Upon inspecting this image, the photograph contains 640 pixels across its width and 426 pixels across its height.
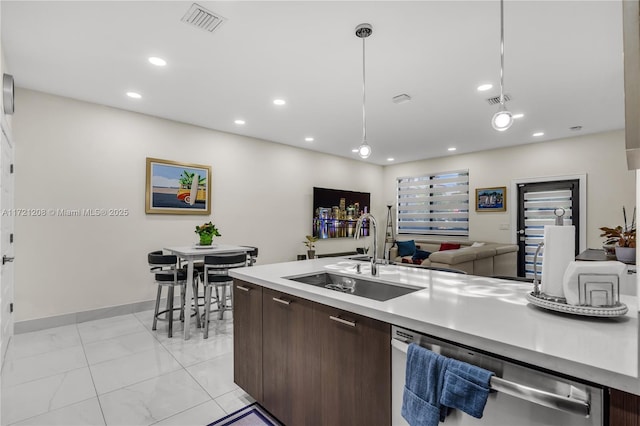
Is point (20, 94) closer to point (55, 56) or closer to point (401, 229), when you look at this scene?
point (55, 56)

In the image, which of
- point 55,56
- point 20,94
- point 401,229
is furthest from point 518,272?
point 20,94

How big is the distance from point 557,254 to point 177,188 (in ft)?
14.9

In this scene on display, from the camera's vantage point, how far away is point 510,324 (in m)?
1.08

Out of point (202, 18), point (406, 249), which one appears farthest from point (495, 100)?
point (406, 249)

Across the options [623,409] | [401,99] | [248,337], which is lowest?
[248,337]

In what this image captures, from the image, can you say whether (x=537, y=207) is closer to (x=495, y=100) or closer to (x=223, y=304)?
(x=495, y=100)

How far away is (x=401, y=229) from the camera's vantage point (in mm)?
7977

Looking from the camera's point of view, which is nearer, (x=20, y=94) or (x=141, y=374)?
(x=141, y=374)

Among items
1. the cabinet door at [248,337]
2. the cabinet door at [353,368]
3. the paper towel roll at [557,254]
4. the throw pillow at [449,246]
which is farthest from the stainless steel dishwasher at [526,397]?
the throw pillow at [449,246]

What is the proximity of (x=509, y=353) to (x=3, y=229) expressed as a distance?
3904 millimetres

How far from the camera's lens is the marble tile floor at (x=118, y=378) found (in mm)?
2018

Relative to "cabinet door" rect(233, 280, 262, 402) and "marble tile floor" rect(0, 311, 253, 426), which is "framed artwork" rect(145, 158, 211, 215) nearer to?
"marble tile floor" rect(0, 311, 253, 426)

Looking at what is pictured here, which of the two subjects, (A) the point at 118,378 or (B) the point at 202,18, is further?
(A) the point at 118,378

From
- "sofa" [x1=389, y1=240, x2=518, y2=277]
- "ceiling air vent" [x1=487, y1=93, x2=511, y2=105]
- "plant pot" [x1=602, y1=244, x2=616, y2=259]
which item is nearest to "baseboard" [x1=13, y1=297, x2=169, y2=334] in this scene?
"sofa" [x1=389, y1=240, x2=518, y2=277]
